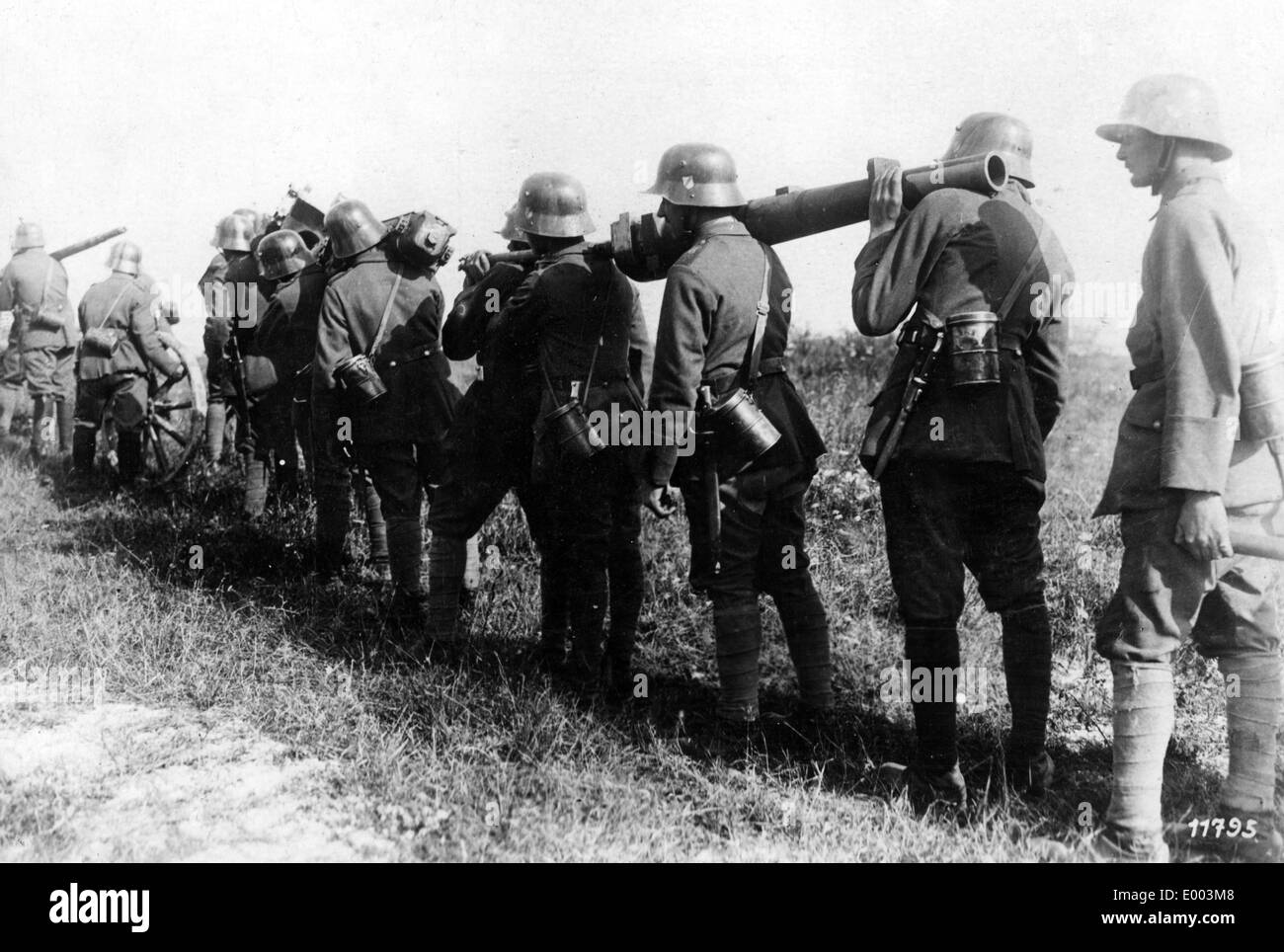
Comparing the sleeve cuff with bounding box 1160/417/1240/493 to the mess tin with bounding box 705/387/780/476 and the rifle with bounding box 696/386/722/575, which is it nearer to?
the mess tin with bounding box 705/387/780/476

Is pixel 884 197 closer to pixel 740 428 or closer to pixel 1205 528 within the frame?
pixel 740 428

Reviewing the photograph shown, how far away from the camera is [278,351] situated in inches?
291

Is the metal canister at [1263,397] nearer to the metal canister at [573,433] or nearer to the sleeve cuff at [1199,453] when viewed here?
the sleeve cuff at [1199,453]

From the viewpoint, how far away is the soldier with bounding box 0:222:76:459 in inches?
432

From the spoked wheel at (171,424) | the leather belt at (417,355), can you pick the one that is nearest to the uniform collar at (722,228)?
the leather belt at (417,355)

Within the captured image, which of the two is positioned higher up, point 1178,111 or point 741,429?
point 1178,111

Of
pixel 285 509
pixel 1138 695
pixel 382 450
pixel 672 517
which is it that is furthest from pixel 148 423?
pixel 1138 695

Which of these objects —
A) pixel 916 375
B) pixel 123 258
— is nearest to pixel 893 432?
pixel 916 375

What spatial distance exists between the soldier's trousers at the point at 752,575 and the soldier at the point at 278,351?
3.19 metres

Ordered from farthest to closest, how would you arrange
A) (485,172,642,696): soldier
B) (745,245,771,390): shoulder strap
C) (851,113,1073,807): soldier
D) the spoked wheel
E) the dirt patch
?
the spoked wheel
(485,172,642,696): soldier
(745,245,771,390): shoulder strap
(851,113,1073,807): soldier
the dirt patch

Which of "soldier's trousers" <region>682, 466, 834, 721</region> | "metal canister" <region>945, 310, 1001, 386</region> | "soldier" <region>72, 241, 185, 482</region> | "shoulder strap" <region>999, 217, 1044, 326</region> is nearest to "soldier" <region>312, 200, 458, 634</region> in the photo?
"soldier's trousers" <region>682, 466, 834, 721</region>

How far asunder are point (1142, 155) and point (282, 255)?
5.60 meters

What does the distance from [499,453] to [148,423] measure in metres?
5.65
